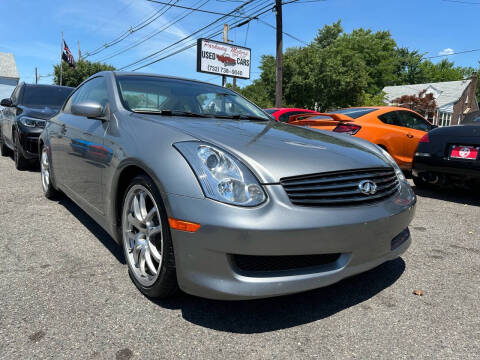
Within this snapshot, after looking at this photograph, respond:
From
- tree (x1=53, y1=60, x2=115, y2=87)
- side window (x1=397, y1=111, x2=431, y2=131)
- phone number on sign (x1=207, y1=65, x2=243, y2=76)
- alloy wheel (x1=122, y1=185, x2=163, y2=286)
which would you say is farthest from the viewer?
tree (x1=53, y1=60, x2=115, y2=87)

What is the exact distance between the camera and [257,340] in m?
1.75

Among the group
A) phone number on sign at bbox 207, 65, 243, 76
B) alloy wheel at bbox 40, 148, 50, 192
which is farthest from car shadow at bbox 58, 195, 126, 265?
phone number on sign at bbox 207, 65, 243, 76

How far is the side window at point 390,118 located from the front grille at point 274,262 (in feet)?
16.7

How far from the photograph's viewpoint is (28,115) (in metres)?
6.08

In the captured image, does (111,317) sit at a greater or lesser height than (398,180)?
lesser

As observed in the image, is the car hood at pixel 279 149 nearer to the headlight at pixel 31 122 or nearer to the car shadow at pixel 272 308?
the car shadow at pixel 272 308

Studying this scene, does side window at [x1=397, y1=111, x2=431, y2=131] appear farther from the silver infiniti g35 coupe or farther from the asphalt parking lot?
the silver infiniti g35 coupe

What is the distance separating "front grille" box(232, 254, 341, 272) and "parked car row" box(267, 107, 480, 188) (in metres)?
3.54

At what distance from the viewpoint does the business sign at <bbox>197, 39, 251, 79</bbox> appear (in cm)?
1873

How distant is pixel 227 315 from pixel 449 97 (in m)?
47.7

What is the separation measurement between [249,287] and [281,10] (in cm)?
1571

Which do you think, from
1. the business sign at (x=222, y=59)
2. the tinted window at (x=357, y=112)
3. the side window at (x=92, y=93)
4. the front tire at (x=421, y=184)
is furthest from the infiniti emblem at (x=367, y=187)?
the business sign at (x=222, y=59)

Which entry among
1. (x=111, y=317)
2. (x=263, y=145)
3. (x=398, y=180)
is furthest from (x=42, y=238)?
(x=398, y=180)

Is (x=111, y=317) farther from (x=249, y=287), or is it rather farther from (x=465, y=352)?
(x=465, y=352)
